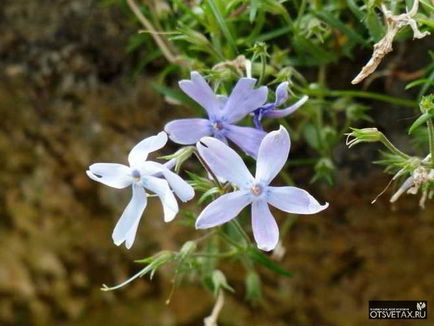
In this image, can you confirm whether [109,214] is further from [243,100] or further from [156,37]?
[243,100]

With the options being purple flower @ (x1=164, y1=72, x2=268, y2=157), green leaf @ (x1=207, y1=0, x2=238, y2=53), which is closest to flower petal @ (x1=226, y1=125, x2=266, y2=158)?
purple flower @ (x1=164, y1=72, x2=268, y2=157)

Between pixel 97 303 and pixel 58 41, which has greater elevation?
pixel 58 41

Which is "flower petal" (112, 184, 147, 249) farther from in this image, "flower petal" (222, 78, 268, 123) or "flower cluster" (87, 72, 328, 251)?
"flower petal" (222, 78, 268, 123)

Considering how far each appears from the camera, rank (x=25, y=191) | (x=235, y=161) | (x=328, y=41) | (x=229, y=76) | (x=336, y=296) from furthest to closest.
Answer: (x=25, y=191), (x=336, y=296), (x=328, y=41), (x=229, y=76), (x=235, y=161)

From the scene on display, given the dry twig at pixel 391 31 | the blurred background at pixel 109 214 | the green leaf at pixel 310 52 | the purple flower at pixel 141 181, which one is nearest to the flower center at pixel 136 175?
the purple flower at pixel 141 181

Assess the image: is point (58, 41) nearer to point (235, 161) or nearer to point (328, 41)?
point (328, 41)

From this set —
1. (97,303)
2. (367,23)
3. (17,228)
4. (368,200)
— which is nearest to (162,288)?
(97,303)

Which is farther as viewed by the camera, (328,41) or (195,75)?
(328,41)

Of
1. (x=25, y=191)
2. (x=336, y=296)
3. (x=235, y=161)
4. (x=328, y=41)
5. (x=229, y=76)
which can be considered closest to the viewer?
(x=235, y=161)

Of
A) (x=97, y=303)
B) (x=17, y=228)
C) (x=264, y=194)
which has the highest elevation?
(x=264, y=194)
